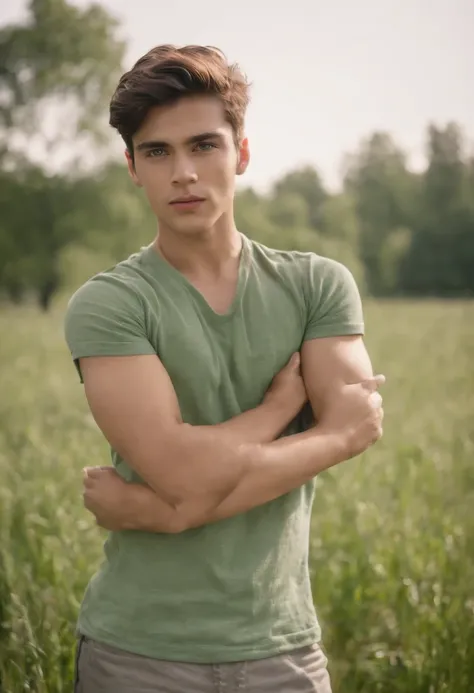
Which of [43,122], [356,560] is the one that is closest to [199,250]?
[356,560]

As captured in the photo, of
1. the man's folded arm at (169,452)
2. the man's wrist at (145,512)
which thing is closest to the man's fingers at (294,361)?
the man's folded arm at (169,452)

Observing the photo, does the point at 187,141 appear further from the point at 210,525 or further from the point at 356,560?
the point at 356,560

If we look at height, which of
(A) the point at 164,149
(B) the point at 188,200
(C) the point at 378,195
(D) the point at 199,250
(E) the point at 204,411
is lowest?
(C) the point at 378,195

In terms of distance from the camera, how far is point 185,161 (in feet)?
7.18

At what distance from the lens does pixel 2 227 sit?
3084 cm

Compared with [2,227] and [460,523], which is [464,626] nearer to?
[460,523]

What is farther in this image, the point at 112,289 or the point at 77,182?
the point at 77,182

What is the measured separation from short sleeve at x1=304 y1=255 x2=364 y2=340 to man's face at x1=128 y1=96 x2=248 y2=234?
0.29 meters

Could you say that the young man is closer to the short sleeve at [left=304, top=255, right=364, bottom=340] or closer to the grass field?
the short sleeve at [left=304, top=255, right=364, bottom=340]

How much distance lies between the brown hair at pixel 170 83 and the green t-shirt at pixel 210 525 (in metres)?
0.33

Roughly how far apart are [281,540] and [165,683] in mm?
414

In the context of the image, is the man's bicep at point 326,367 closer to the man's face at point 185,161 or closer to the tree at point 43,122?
the man's face at point 185,161

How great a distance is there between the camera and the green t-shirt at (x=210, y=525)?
80.8 inches

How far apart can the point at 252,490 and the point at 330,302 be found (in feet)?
1.66
